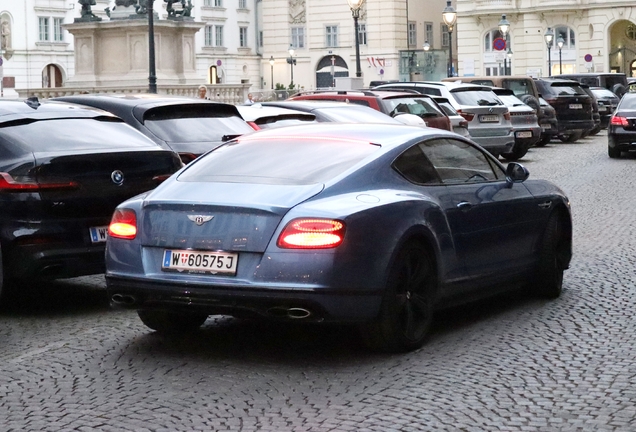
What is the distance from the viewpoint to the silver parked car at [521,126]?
2950cm

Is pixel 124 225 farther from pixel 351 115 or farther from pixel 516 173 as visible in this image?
pixel 351 115

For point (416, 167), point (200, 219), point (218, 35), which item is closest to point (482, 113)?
point (416, 167)

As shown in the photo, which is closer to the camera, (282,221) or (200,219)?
(282,221)

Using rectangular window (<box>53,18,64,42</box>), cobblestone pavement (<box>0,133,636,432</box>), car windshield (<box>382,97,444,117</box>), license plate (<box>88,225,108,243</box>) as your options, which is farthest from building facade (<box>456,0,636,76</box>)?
cobblestone pavement (<box>0,133,636,432</box>)

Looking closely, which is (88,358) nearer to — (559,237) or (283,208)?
(283,208)

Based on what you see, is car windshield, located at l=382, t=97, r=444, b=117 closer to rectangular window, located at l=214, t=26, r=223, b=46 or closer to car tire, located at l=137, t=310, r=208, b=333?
car tire, located at l=137, t=310, r=208, b=333

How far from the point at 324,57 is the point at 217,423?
288 feet

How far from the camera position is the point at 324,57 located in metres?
93.2

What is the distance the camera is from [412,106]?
75.7 ft

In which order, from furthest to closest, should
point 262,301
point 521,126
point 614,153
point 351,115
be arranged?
point 614,153 < point 521,126 < point 351,115 < point 262,301

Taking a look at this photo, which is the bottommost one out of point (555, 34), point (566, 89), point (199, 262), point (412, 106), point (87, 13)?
point (199, 262)

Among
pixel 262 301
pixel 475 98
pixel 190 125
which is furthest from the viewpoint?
pixel 475 98

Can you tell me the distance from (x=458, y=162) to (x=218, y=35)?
280ft

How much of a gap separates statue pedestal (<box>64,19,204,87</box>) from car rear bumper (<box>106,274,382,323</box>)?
28359 millimetres
